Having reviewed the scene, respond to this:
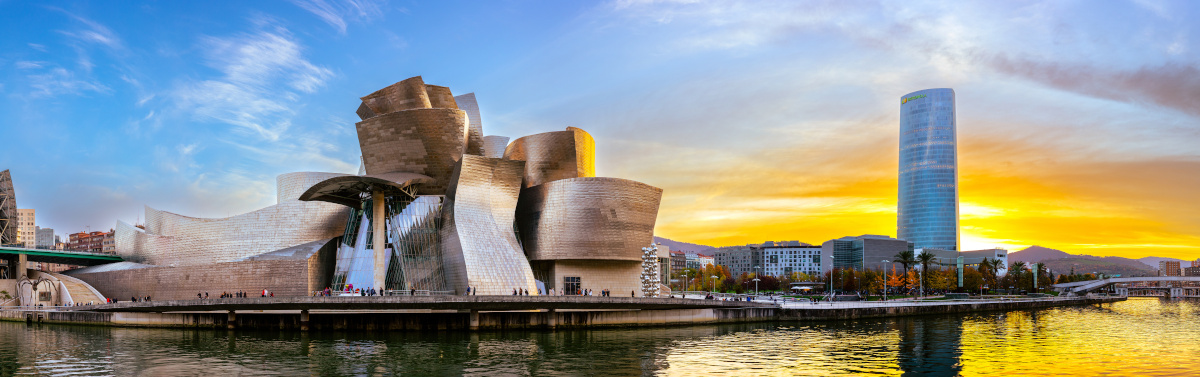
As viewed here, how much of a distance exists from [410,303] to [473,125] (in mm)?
23204

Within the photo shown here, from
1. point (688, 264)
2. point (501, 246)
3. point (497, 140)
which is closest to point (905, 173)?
point (688, 264)

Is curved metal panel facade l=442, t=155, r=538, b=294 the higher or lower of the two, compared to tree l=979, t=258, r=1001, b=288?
higher

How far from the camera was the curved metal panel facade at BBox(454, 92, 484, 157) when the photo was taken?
58484 mm

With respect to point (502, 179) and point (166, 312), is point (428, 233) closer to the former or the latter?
point (502, 179)

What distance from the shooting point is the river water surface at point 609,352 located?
27766 mm

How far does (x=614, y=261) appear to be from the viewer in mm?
59656

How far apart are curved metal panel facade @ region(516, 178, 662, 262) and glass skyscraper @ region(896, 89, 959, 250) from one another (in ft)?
451

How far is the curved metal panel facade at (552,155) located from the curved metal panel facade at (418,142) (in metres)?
7.10

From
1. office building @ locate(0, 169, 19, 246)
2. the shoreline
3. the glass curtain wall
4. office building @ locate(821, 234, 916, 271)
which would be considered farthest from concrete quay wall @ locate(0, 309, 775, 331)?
office building @ locate(821, 234, 916, 271)

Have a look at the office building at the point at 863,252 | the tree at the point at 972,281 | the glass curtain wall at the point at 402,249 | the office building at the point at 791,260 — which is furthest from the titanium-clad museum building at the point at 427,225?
the office building at the point at 791,260

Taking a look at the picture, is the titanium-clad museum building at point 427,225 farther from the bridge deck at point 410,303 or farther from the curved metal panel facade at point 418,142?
the bridge deck at point 410,303

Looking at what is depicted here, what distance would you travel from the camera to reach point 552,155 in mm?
61688

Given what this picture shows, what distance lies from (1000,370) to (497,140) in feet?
153

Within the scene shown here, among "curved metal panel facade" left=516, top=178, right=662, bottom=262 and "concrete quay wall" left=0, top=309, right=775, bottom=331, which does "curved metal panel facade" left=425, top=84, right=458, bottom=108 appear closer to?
"curved metal panel facade" left=516, top=178, right=662, bottom=262
